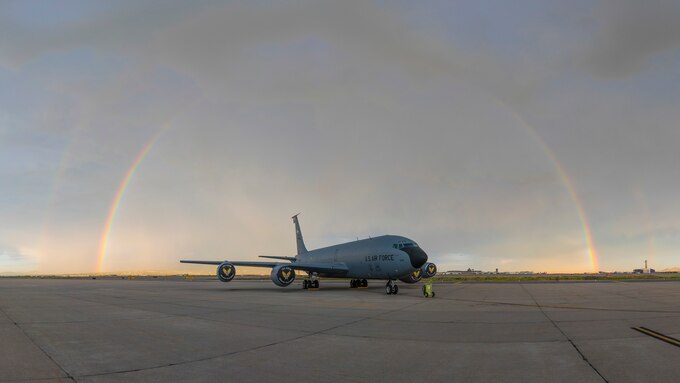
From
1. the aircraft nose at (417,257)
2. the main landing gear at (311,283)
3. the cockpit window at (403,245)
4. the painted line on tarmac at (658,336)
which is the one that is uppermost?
the cockpit window at (403,245)

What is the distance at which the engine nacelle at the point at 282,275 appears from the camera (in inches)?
1326

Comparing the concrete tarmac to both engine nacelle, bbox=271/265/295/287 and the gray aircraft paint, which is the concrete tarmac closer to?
the gray aircraft paint

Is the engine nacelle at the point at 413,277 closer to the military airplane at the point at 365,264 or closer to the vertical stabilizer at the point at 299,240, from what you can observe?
the military airplane at the point at 365,264

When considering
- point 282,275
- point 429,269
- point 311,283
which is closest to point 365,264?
point 282,275

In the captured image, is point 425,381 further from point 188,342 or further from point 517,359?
point 188,342

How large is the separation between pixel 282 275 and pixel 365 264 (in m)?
7.13

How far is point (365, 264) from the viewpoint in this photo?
1335 inches

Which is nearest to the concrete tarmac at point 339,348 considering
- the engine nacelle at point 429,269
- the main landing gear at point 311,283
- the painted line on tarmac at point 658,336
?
the painted line on tarmac at point 658,336

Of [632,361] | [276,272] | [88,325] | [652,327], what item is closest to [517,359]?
[632,361]

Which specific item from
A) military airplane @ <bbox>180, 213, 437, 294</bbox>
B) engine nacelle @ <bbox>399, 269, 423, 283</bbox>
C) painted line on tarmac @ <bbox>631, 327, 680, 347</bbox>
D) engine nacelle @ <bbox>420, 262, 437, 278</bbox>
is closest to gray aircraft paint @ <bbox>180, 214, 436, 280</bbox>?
military airplane @ <bbox>180, 213, 437, 294</bbox>

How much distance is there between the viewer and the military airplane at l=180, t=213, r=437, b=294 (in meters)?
30.0

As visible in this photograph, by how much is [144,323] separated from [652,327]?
1625 centimetres

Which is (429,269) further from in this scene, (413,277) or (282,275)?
(282,275)

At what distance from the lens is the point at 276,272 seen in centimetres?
3384
